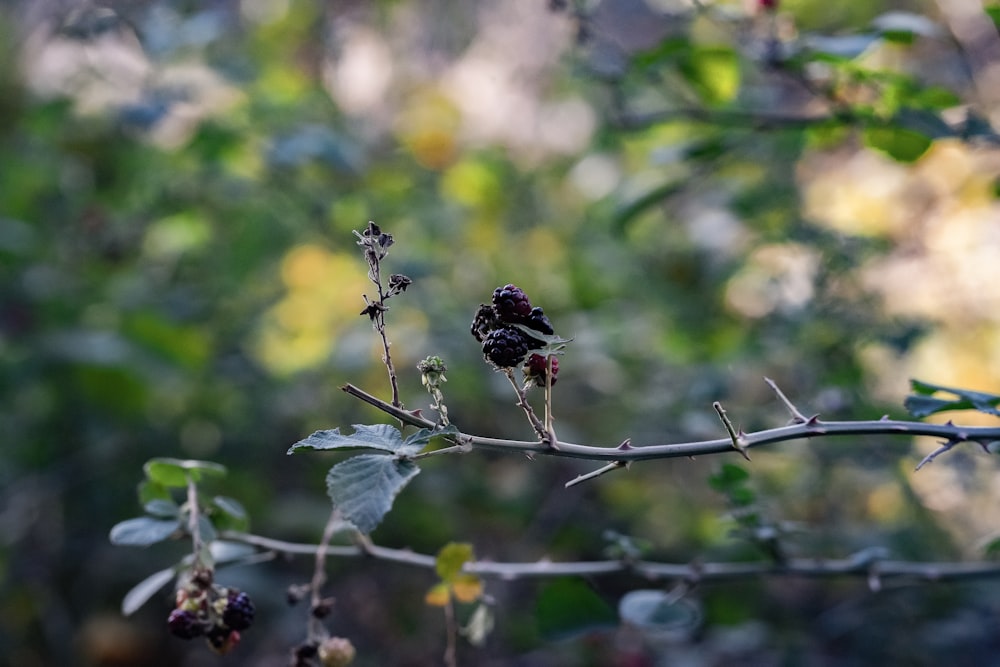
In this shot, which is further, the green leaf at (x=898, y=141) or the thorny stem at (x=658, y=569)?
the green leaf at (x=898, y=141)

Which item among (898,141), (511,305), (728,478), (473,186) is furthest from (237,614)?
(473,186)

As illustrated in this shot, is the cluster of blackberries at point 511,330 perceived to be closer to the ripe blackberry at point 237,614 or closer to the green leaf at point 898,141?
the ripe blackberry at point 237,614

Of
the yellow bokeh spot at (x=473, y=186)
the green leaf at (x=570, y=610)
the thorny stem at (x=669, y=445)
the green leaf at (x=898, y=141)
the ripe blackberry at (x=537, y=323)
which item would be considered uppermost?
the yellow bokeh spot at (x=473, y=186)

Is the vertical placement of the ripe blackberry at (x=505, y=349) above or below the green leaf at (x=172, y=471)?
below

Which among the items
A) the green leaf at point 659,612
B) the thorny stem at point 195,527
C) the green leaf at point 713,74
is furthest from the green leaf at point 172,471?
the green leaf at point 713,74

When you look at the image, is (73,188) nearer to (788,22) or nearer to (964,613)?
(788,22)

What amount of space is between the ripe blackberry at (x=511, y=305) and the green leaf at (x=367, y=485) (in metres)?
0.12

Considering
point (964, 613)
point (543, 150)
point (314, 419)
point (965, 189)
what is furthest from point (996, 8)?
point (543, 150)

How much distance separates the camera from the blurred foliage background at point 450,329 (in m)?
1.69

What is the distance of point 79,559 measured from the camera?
2037mm

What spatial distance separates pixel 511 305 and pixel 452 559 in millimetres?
320

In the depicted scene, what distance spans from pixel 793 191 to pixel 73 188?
185 centimetres

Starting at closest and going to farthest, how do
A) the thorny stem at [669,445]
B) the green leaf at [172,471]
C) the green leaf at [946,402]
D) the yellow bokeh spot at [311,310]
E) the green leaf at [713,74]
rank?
1. the thorny stem at [669,445]
2. the green leaf at [946,402]
3. the green leaf at [172,471]
4. the green leaf at [713,74]
5. the yellow bokeh spot at [311,310]

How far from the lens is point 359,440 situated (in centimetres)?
57
